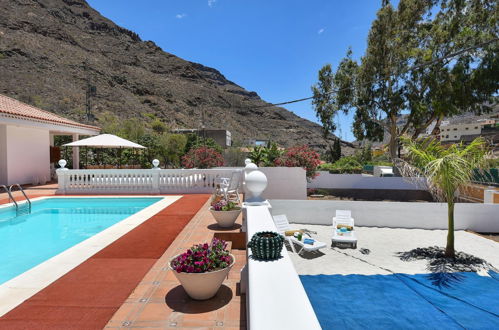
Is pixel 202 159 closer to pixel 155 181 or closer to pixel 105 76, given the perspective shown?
pixel 155 181

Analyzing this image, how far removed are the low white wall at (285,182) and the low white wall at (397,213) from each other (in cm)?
271

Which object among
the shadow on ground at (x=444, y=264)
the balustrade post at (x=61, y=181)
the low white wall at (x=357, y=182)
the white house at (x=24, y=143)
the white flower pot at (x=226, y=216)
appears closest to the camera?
the white flower pot at (x=226, y=216)

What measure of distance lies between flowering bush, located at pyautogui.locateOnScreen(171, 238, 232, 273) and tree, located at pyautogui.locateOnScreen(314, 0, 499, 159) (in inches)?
Answer: 701

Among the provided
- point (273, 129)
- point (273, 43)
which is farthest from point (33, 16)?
point (273, 129)

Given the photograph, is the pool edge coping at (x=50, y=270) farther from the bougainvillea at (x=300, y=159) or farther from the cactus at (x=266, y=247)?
the bougainvillea at (x=300, y=159)

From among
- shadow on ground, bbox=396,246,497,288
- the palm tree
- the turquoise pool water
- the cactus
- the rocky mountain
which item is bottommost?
shadow on ground, bbox=396,246,497,288

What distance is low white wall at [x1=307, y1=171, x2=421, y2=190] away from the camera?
→ 858 inches

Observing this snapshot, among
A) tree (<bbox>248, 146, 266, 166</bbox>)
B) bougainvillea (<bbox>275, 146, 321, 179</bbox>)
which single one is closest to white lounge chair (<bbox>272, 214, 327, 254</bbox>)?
bougainvillea (<bbox>275, 146, 321, 179</bbox>)

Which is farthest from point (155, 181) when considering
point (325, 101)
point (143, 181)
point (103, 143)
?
point (325, 101)

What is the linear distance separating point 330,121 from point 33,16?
71340 millimetres

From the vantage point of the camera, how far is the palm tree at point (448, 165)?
799 centimetres

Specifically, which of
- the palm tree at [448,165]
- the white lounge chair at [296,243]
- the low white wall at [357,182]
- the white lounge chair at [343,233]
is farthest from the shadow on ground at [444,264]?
the low white wall at [357,182]

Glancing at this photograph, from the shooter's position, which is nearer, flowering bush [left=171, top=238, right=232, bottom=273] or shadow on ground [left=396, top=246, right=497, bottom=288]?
flowering bush [left=171, top=238, right=232, bottom=273]

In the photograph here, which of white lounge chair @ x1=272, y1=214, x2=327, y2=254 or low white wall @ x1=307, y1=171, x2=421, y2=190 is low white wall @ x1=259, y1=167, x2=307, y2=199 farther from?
low white wall @ x1=307, y1=171, x2=421, y2=190
